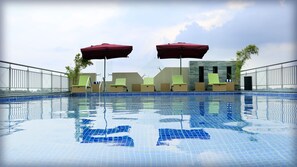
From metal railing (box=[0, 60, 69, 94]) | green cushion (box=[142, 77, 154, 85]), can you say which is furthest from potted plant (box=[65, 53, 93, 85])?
green cushion (box=[142, 77, 154, 85])

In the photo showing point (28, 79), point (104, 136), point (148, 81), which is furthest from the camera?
point (148, 81)

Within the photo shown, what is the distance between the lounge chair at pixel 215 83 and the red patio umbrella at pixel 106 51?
4.11 m

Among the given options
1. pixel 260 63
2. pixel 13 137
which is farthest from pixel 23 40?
pixel 260 63

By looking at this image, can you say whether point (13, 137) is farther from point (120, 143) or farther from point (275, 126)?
point (275, 126)

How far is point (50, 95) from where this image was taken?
11133 millimetres

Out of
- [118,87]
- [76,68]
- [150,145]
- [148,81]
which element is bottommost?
[150,145]

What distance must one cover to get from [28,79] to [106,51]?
11.4 ft

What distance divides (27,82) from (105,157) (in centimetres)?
937

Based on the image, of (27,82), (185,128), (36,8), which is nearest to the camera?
(185,128)

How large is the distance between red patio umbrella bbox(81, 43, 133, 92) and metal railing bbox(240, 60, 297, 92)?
616cm

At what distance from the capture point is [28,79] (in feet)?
34.0

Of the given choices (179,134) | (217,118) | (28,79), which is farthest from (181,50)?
(179,134)

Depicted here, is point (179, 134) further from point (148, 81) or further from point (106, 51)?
point (148, 81)

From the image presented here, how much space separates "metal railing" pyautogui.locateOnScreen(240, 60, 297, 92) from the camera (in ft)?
34.3
